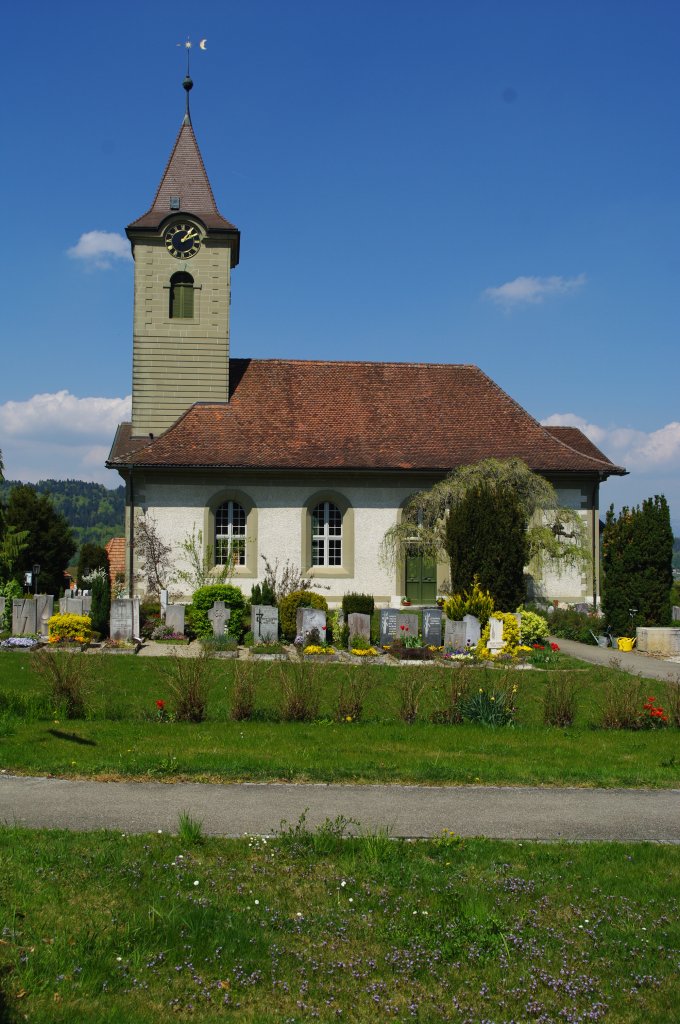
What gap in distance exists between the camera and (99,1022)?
3.95 m

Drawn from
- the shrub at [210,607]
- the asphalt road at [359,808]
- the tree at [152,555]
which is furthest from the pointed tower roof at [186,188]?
the asphalt road at [359,808]

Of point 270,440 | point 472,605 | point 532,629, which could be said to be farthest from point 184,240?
point 532,629

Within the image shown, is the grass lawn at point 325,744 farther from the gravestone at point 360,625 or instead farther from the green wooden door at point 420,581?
the green wooden door at point 420,581

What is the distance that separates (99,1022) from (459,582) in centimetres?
1893

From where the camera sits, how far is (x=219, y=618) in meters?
21.0

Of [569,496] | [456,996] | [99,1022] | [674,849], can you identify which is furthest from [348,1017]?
[569,496]

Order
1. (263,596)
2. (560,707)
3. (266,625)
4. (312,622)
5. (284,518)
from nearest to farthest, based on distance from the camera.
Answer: (560,707) → (312,622) → (266,625) → (263,596) → (284,518)

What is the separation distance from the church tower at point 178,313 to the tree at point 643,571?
1394 centimetres

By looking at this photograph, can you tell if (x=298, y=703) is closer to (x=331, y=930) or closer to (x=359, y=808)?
(x=359, y=808)

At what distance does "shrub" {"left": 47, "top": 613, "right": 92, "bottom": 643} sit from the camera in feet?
64.2

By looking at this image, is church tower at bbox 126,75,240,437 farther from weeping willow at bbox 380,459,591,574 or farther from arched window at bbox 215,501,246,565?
weeping willow at bbox 380,459,591,574

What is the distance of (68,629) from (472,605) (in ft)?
30.1

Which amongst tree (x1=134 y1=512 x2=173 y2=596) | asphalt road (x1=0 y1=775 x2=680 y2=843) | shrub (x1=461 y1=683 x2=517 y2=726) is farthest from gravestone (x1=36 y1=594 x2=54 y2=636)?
asphalt road (x1=0 y1=775 x2=680 y2=843)

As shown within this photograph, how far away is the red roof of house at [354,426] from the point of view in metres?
27.7
